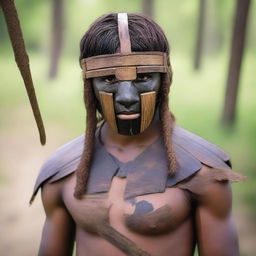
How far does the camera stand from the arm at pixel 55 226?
2480 mm

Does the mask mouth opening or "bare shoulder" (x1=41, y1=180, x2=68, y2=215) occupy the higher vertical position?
the mask mouth opening

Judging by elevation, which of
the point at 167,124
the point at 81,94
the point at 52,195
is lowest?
the point at 81,94

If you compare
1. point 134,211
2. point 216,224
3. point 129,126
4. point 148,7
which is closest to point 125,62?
point 129,126

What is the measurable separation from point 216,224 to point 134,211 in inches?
9.9

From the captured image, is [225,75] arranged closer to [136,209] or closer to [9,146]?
[9,146]

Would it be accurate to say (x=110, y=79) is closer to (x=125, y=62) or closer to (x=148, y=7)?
(x=125, y=62)

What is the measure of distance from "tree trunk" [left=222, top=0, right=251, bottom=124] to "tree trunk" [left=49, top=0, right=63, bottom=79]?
2.70 feet

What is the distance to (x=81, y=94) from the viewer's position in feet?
12.8

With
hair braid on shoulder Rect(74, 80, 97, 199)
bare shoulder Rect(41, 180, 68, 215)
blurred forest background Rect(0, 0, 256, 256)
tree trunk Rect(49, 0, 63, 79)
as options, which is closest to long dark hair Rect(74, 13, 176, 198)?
hair braid on shoulder Rect(74, 80, 97, 199)

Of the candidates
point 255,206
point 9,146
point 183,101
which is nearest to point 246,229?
point 255,206

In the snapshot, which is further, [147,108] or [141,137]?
[141,137]

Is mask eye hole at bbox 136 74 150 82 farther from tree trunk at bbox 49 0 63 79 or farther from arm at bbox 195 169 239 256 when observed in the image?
tree trunk at bbox 49 0 63 79

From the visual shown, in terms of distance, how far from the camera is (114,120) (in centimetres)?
233

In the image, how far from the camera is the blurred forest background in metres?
3.83
